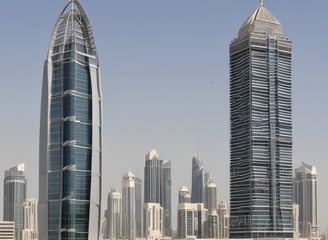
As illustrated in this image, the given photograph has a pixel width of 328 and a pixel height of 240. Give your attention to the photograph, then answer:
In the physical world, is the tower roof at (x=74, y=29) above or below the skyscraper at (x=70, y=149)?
above

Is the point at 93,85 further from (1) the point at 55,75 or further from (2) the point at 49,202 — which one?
(2) the point at 49,202

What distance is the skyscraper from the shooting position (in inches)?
5659

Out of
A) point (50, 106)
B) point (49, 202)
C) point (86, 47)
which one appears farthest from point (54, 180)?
point (86, 47)

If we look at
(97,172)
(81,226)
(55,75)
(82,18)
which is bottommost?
(81,226)

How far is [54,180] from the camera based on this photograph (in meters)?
144

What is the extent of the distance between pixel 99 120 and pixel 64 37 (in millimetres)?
18168

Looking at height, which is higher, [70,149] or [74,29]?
[74,29]

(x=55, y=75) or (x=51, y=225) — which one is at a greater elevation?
(x=55, y=75)

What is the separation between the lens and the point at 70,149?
472 feet

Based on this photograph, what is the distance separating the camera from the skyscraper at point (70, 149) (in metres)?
144

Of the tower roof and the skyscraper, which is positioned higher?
the tower roof

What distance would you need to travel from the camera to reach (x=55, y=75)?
147750mm

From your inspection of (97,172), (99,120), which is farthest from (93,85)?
(97,172)

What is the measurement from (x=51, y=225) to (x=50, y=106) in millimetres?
22650
